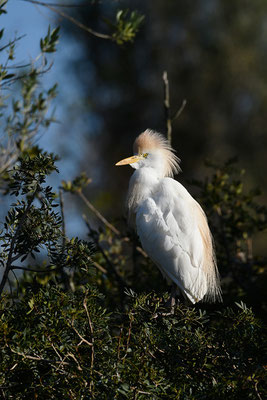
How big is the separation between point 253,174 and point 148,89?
11.4 ft

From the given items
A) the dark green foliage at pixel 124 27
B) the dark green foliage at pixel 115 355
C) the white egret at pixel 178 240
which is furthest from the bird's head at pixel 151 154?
the dark green foliage at pixel 115 355

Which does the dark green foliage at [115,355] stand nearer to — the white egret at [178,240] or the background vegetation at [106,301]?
the background vegetation at [106,301]

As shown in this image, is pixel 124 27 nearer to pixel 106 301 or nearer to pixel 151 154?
pixel 151 154

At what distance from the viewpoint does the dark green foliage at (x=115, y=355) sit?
1.82m

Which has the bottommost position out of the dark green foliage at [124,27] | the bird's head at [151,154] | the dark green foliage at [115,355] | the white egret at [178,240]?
the dark green foliage at [115,355]

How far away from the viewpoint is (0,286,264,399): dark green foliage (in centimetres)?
182

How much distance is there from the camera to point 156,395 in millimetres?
1852

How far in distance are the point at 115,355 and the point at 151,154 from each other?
195cm

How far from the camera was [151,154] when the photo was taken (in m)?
3.65

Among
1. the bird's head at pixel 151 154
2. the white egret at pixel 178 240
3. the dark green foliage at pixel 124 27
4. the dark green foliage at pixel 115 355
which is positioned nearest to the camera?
the dark green foliage at pixel 115 355

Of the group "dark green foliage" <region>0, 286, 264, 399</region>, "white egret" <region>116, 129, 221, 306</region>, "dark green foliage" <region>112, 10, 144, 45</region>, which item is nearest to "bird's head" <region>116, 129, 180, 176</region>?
"white egret" <region>116, 129, 221, 306</region>

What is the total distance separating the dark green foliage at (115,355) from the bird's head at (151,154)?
1.61 meters

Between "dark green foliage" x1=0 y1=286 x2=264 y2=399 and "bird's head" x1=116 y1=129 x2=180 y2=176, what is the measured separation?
1.61 m

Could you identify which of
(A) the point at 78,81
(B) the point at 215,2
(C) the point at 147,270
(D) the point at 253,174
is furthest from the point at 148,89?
(C) the point at 147,270
